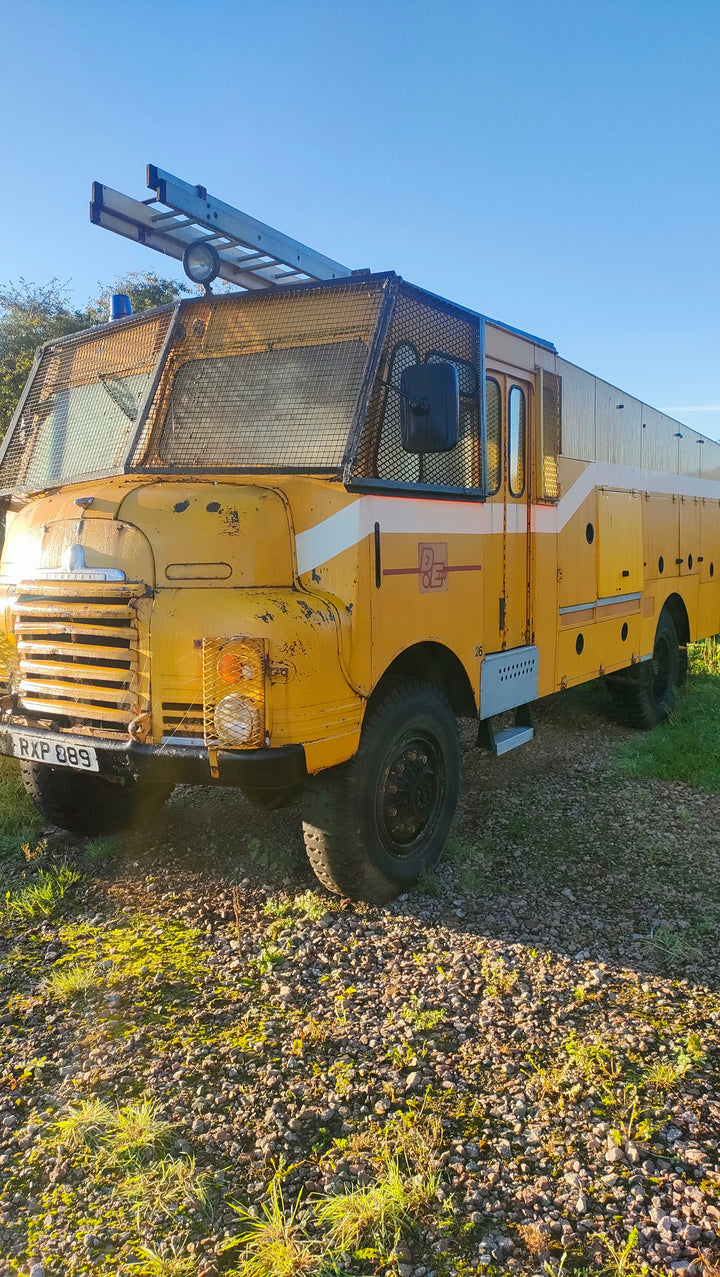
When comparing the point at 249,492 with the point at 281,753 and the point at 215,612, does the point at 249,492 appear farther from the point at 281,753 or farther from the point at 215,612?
the point at 281,753

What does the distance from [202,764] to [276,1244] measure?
1521 mm

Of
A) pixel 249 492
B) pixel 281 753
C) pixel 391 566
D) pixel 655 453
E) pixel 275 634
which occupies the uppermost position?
pixel 655 453

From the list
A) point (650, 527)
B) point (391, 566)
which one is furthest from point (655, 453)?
point (391, 566)

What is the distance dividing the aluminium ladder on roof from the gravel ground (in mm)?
3206

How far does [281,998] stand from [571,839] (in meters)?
2.26

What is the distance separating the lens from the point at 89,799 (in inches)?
184

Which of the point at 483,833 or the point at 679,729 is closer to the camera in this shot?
the point at 483,833

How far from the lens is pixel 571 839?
4805 millimetres

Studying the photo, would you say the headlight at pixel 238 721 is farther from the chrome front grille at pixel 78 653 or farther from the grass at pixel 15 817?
the grass at pixel 15 817

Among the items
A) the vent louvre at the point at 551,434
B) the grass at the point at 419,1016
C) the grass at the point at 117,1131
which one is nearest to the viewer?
the grass at the point at 117,1131

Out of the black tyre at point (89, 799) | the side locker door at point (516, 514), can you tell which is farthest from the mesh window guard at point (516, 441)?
the black tyre at point (89, 799)

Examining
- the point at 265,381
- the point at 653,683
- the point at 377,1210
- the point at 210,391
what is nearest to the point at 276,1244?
the point at 377,1210

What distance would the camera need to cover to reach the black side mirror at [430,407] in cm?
355

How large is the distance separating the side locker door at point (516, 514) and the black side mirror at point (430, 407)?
4.31ft
